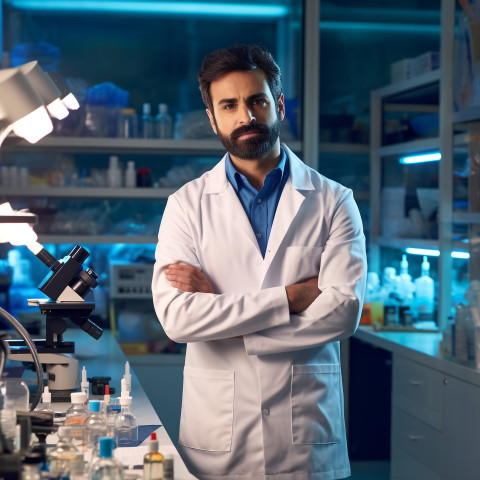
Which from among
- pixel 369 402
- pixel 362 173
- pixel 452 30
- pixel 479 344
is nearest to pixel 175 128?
pixel 362 173

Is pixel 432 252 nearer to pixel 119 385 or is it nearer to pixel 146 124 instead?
pixel 146 124

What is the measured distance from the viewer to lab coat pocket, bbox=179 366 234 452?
2.13m

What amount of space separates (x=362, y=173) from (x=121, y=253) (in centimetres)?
156

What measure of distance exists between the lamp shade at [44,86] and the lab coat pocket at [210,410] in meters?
0.88

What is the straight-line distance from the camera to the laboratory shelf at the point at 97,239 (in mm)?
4223

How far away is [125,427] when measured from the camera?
197 cm

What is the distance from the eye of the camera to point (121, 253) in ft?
14.9

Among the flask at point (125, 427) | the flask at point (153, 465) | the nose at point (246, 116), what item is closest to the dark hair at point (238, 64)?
the nose at point (246, 116)

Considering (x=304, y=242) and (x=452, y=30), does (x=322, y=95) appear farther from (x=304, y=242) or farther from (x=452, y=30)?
(x=304, y=242)

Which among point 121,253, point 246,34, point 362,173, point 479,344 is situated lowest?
point 479,344

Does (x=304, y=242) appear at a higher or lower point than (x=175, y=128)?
lower

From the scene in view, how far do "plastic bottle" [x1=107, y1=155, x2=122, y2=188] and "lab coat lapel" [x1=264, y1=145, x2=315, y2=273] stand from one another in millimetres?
2109

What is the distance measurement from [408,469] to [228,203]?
1683 mm

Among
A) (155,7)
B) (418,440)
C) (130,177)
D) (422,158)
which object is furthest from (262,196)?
(155,7)
